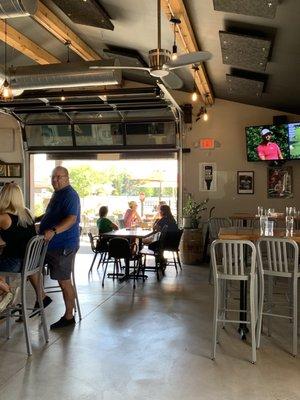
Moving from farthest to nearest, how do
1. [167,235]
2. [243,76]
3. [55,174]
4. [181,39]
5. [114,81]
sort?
1. [167,235]
2. [243,76]
3. [114,81]
4. [181,39]
5. [55,174]

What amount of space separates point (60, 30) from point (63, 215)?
9.92ft

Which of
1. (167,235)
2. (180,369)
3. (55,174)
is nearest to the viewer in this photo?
(180,369)

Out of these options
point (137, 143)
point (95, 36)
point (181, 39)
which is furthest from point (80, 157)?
point (181, 39)

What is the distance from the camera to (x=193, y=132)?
8.65 meters

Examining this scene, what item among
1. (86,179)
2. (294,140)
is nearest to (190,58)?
(294,140)

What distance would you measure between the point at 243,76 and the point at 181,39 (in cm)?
156

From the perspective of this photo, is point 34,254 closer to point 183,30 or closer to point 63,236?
point 63,236

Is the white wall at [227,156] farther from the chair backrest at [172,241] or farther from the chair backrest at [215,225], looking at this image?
the chair backrest at [172,241]

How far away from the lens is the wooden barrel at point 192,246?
7.86m

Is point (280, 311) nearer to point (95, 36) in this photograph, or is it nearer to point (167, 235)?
point (167, 235)

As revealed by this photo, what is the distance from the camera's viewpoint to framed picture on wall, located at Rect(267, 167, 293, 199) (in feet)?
26.7

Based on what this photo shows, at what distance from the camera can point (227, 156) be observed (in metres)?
8.52

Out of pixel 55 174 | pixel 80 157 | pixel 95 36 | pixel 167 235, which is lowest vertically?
pixel 167 235

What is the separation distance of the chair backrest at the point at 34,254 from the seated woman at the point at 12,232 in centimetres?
12
